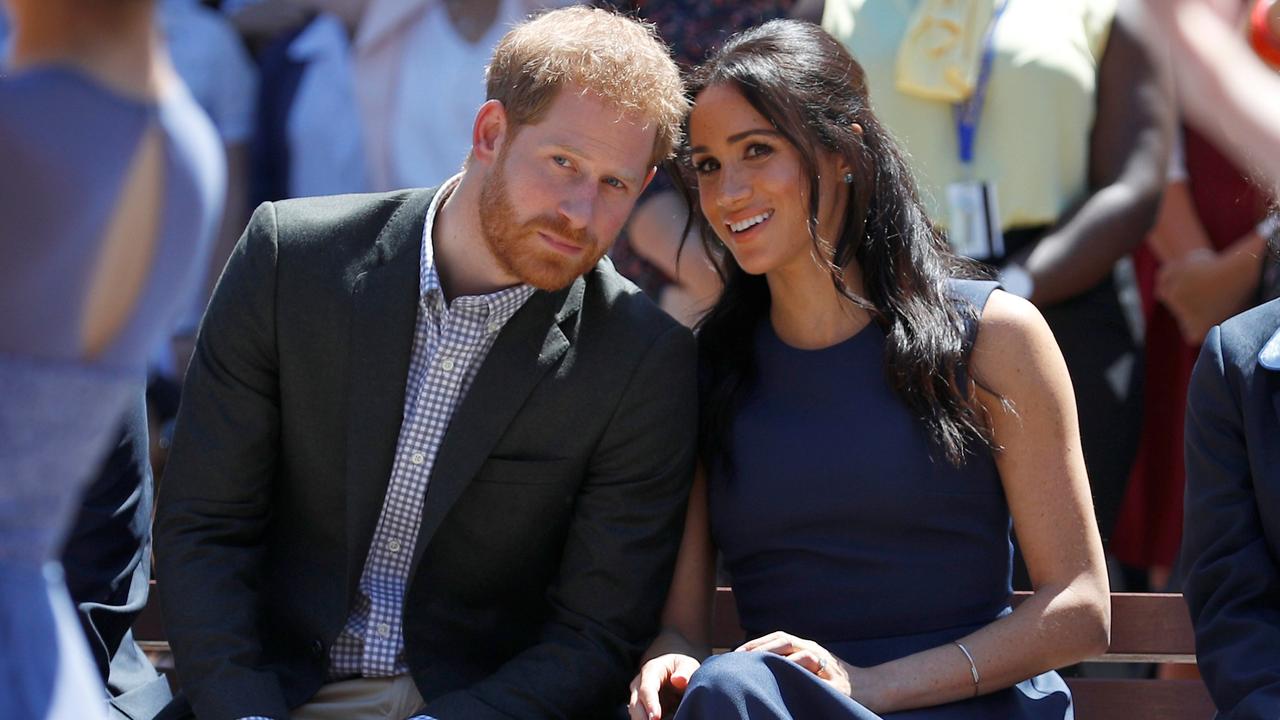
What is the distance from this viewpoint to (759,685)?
2.46m

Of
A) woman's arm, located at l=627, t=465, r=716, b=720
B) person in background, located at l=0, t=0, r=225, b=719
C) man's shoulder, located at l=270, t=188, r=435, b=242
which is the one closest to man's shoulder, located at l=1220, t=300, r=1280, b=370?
woman's arm, located at l=627, t=465, r=716, b=720

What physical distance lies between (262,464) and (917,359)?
1.19m

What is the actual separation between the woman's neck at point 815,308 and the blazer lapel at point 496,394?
1.37 ft

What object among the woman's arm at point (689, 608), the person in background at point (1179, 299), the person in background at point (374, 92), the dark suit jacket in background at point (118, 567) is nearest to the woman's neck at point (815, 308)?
the woman's arm at point (689, 608)

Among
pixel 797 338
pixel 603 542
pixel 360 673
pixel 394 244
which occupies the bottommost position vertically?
pixel 360 673

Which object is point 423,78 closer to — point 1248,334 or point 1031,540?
point 1031,540

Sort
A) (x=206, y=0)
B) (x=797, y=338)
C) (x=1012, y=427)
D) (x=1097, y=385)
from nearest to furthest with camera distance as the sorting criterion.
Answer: (x=1012, y=427)
(x=797, y=338)
(x=1097, y=385)
(x=206, y=0)

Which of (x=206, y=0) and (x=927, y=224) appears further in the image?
(x=206, y=0)

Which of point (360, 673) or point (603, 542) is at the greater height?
point (603, 542)

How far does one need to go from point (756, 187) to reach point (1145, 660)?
3.89 feet

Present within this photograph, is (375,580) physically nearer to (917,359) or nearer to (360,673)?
(360,673)

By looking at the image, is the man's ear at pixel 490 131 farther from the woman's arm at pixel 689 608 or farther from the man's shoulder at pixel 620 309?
the woman's arm at pixel 689 608

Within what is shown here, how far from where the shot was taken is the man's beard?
2.95 m

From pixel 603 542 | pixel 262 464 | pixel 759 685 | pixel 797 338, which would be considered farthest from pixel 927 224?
pixel 262 464
